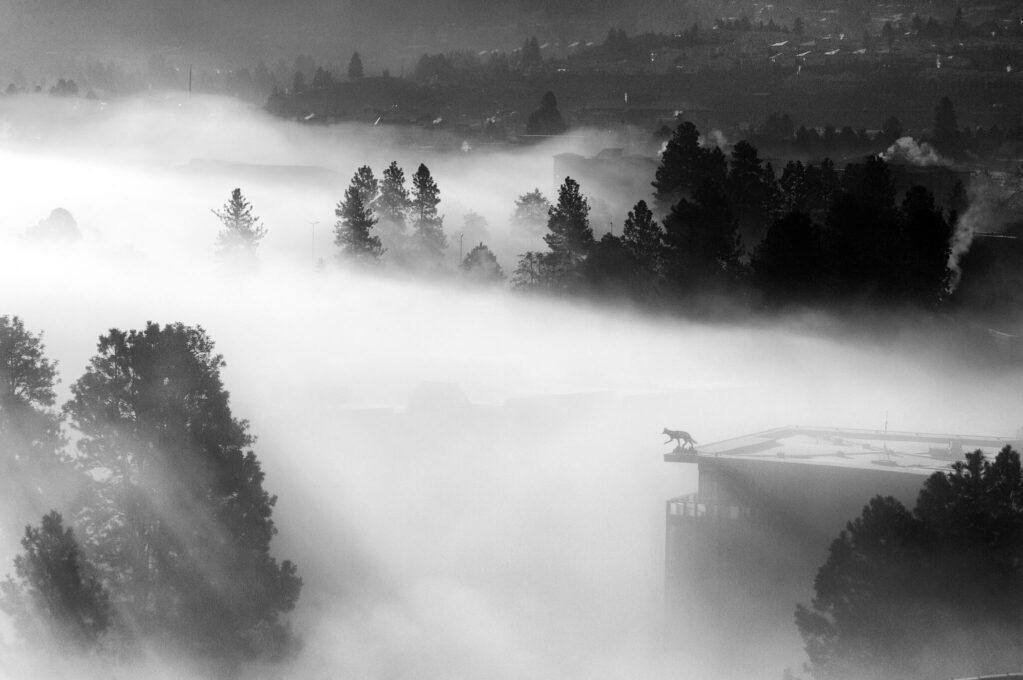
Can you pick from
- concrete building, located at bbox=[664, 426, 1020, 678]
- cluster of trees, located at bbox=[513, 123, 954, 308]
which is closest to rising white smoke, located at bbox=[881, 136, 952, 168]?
cluster of trees, located at bbox=[513, 123, 954, 308]

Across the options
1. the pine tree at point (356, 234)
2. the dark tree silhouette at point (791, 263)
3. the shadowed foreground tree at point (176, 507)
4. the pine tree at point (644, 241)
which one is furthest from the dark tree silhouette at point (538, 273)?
the shadowed foreground tree at point (176, 507)

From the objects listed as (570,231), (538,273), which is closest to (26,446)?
(570,231)

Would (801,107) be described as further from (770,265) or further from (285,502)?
(285,502)

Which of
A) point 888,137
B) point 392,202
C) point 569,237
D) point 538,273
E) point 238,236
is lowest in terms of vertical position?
point 538,273

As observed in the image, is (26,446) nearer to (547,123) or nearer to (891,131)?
(547,123)

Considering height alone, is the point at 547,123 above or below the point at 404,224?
above

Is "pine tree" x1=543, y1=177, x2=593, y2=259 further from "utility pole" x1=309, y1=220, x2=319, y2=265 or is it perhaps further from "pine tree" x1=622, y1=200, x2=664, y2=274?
"utility pole" x1=309, y1=220, x2=319, y2=265
